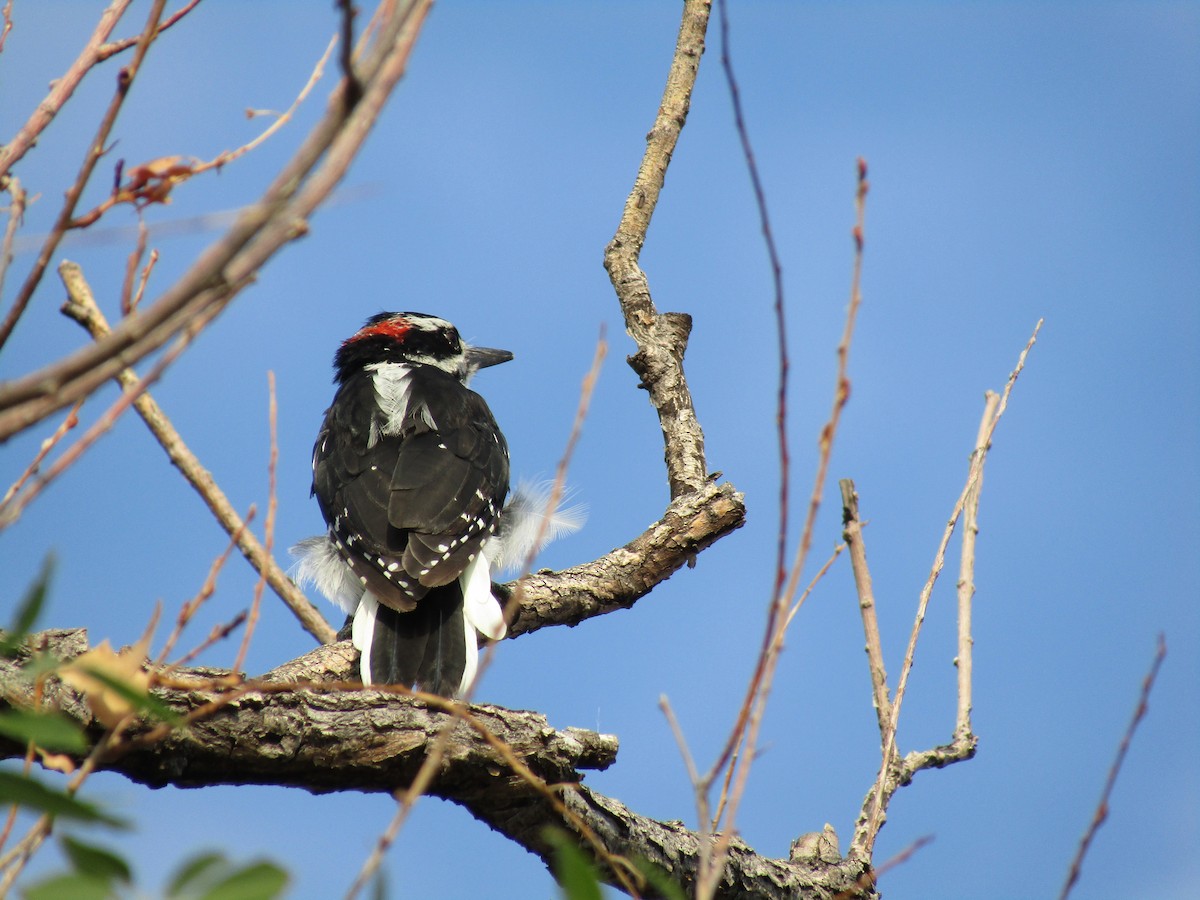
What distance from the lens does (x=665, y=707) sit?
1.81m

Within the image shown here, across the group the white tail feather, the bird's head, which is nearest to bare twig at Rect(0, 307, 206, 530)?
the white tail feather

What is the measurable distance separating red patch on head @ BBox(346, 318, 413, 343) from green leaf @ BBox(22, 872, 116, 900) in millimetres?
5366

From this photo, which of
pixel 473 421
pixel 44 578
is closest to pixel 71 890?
pixel 44 578

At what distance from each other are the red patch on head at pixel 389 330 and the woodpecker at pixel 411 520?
284 millimetres

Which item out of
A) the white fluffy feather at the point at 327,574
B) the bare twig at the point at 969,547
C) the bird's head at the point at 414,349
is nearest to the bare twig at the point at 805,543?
Result: the bare twig at the point at 969,547

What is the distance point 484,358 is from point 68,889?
5.52 meters

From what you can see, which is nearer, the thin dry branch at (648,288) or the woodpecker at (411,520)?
the woodpecker at (411,520)

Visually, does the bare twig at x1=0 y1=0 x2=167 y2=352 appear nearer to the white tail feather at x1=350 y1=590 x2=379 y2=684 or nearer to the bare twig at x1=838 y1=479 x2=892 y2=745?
the bare twig at x1=838 y1=479 x2=892 y2=745

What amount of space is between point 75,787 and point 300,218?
2.48 feet

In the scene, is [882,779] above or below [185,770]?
above

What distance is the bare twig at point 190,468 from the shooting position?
4.13 metres

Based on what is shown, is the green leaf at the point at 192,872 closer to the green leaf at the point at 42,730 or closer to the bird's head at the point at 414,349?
the green leaf at the point at 42,730

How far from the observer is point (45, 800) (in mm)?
1092

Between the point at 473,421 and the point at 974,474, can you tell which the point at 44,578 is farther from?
the point at 473,421
